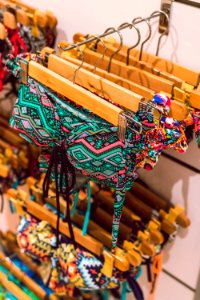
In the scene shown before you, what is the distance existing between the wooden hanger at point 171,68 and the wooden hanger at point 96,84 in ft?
0.57

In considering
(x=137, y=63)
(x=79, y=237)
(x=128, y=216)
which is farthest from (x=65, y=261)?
(x=137, y=63)

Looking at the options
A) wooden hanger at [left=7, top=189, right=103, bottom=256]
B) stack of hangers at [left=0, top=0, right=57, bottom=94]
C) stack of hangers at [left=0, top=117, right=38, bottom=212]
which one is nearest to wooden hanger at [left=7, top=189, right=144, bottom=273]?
wooden hanger at [left=7, top=189, right=103, bottom=256]

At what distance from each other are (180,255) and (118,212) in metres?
0.49

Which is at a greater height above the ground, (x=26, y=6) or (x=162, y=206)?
(x=26, y=6)

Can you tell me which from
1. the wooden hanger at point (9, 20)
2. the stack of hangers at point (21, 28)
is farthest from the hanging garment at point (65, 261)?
the wooden hanger at point (9, 20)

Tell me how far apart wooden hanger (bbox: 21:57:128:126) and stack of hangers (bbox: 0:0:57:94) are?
0.74 feet

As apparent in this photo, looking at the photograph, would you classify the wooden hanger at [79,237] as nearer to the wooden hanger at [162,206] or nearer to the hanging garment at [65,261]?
the hanging garment at [65,261]

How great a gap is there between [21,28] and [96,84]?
0.42m

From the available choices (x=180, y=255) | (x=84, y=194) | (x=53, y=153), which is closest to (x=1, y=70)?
(x=53, y=153)

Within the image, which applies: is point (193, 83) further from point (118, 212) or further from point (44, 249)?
point (44, 249)

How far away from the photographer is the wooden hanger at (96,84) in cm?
77

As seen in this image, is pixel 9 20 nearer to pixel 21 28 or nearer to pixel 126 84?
pixel 21 28

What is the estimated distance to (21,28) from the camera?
113 centimetres

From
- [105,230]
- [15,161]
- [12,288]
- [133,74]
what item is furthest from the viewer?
[12,288]
